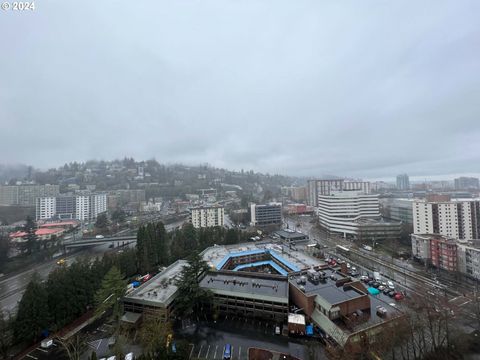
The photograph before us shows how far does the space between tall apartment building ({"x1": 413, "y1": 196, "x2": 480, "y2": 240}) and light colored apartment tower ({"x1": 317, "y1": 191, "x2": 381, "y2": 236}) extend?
1245cm

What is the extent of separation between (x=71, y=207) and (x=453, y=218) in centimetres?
9530

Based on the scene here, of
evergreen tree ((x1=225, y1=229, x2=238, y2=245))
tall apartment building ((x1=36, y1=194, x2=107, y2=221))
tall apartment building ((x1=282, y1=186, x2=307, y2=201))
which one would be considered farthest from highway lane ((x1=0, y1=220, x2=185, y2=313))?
tall apartment building ((x1=282, y1=186, x2=307, y2=201))

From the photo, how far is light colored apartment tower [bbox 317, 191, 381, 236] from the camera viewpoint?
48719mm

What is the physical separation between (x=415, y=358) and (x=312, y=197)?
82.0 metres

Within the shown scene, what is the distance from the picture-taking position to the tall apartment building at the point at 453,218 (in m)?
34.3

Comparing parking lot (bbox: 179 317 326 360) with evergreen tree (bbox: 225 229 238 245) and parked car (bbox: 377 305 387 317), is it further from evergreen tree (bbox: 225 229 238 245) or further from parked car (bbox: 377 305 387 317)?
evergreen tree (bbox: 225 229 238 245)

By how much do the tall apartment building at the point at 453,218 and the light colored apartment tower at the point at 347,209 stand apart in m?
12.5

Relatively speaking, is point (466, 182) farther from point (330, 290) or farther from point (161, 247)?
point (161, 247)

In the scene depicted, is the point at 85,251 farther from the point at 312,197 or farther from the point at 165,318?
the point at 312,197

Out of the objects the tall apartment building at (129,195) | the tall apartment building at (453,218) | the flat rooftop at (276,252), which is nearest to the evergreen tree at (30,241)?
the flat rooftop at (276,252)

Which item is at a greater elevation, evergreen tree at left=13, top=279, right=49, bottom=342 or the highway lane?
evergreen tree at left=13, top=279, right=49, bottom=342

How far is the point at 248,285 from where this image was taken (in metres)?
21.0

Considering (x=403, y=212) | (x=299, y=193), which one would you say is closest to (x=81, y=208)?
(x=299, y=193)

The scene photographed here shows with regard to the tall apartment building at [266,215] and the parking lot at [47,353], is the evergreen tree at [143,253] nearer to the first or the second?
the parking lot at [47,353]
